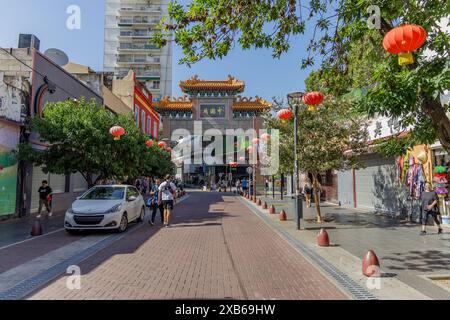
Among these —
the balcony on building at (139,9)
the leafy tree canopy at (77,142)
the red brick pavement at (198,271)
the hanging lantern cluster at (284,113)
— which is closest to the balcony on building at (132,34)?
the balcony on building at (139,9)

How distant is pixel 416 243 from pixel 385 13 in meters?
6.37

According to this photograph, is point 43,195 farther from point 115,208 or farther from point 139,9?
point 139,9

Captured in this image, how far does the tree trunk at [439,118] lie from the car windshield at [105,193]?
9334 millimetres

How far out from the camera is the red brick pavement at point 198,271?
16.1 ft

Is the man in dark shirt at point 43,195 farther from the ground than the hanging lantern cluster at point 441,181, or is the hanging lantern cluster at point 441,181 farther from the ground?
the hanging lantern cluster at point 441,181

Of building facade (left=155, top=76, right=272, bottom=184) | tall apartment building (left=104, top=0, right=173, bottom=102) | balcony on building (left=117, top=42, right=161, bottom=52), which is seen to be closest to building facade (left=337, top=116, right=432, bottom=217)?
building facade (left=155, top=76, right=272, bottom=184)

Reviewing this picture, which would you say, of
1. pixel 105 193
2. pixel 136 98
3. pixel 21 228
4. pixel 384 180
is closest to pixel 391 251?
pixel 384 180

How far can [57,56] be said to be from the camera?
57.8 feet

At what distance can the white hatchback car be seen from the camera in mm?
9828

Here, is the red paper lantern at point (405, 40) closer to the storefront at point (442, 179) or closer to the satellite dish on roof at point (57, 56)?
the storefront at point (442, 179)

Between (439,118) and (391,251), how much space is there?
4.12m

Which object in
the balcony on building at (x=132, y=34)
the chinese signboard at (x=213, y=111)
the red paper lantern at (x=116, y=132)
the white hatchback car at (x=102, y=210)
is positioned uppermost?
the balcony on building at (x=132, y=34)

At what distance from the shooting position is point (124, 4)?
225ft

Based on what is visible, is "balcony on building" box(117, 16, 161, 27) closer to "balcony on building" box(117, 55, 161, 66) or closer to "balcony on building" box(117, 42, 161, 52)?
"balcony on building" box(117, 42, 161, 52)
